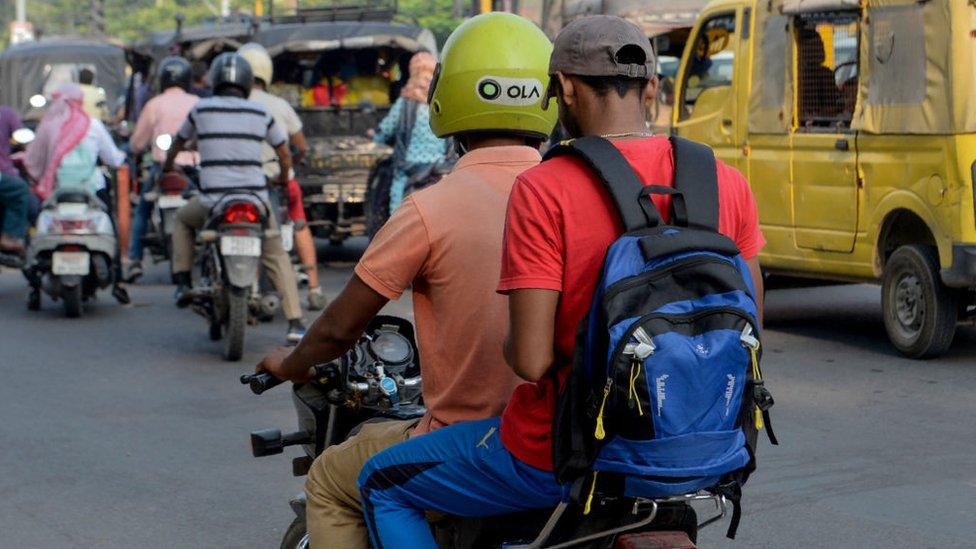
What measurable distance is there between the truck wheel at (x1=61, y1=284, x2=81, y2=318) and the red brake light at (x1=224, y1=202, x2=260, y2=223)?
8.90ft

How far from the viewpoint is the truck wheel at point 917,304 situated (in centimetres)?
930

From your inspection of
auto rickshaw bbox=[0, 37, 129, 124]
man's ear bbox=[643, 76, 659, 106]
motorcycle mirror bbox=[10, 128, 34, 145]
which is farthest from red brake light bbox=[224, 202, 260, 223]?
auto rickshaw bbox=[0, 37, 129, 124]

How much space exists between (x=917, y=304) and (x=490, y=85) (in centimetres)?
635

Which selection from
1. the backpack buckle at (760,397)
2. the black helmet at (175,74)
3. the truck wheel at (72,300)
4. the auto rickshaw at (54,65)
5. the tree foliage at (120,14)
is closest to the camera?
the backpack buckle at (760,397)

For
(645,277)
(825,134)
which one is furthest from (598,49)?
(825,134)

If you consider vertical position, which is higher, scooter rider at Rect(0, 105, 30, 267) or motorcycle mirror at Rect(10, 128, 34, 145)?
motorcycle mirror at Rect(10, 128, 34, 145)

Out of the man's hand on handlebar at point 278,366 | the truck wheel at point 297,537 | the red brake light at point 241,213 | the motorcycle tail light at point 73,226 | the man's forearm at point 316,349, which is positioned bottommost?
the motorcycle tail light at point 73,226

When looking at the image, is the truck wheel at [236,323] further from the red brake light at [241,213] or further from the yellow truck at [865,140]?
the yellow truck at [865,140]

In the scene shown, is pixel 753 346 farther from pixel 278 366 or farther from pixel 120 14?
pixel 120 14

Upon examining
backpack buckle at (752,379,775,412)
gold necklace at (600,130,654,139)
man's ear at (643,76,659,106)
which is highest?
man's ear at (643,76,659,106)

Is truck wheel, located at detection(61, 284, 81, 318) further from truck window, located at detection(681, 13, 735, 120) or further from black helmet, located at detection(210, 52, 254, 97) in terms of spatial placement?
truck window, located at detection(681, 13, 735, 120)

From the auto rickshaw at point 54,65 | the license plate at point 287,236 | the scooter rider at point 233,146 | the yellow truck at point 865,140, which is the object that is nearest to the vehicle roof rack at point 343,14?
the yellow truck at point 865,140

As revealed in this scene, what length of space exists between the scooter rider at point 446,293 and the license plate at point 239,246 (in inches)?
234

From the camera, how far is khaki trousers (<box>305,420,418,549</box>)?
3473mm
